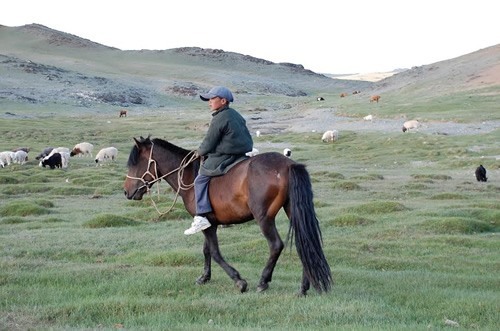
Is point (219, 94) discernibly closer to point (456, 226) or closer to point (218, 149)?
point (218, 149)

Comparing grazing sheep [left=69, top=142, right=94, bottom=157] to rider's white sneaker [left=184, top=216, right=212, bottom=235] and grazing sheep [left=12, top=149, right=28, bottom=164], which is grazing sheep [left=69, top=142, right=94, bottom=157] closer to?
grazing sheep [left=12, top=149, right=28, bottom=164]

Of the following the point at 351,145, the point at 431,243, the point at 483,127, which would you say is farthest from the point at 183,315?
the point at 483,127

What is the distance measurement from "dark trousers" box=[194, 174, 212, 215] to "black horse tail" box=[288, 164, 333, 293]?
147 centimetres

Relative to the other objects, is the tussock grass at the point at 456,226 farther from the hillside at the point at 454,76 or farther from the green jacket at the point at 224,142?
the hillside at the point at 454,76

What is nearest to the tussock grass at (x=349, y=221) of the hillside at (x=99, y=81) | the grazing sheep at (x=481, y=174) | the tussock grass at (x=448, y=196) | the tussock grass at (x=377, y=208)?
the tussock grass at (x=377, y=208)

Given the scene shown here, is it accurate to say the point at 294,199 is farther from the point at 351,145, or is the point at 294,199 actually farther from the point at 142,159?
the point at 351,145

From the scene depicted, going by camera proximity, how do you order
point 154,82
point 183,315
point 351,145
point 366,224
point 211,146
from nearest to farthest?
point 183,315 < point 211,146 < point 366,224 < point 351,145 < point 154,82

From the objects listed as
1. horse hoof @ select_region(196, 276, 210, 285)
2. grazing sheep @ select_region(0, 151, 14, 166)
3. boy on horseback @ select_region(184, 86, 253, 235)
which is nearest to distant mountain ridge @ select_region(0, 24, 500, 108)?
grazing sheep @ select_region(0, 151, 14, 166)

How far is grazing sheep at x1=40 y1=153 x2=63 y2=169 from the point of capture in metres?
38.4

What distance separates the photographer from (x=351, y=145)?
5050 centimetres

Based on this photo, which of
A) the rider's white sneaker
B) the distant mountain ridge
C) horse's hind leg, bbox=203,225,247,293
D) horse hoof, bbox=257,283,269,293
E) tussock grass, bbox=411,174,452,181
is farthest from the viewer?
the distant mountain ridge

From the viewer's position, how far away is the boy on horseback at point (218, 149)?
10094 millimetres

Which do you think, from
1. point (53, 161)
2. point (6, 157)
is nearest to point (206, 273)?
point (53, 161)

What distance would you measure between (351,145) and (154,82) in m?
107
